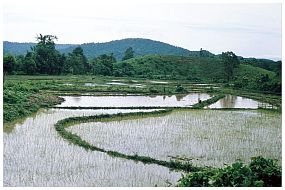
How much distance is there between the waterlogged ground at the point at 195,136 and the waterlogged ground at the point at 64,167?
0.98 meters

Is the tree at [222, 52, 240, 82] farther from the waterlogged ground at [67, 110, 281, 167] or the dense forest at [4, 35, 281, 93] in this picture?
the waterlogged ground at [67, 110, 281, 167]

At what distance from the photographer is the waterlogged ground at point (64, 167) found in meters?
8.02

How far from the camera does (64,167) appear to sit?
28.9ft

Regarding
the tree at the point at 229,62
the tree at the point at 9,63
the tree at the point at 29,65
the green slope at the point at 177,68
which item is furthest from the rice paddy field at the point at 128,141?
the green slope at the point at 177,68

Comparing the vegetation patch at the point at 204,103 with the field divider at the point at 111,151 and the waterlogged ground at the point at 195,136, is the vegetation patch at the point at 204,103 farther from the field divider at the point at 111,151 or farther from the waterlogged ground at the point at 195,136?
the waterlogged ground at the point at 195,136

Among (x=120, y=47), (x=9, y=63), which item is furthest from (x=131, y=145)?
(x=120, y=47)

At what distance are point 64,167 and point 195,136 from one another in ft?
16.3

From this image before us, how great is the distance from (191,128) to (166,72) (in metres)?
32.5

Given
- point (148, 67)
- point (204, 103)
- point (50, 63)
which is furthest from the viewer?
point (148, 67)

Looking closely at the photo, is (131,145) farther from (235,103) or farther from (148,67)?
(148,67)

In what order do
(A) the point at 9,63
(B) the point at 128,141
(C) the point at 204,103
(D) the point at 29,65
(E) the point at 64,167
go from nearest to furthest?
(E) the point at 64,167 → (B) the point at 128,141 → (C) the point at 204,103 → (A) the point at 9,63 → (D) the point at 29,65

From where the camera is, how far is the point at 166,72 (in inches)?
1817

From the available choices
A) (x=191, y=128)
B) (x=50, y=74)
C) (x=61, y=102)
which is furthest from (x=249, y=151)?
(x=50, y=74)

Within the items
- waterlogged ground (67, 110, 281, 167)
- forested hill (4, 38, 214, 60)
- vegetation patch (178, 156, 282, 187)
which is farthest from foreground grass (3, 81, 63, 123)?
forested hill (4, 38, 214, 60)
